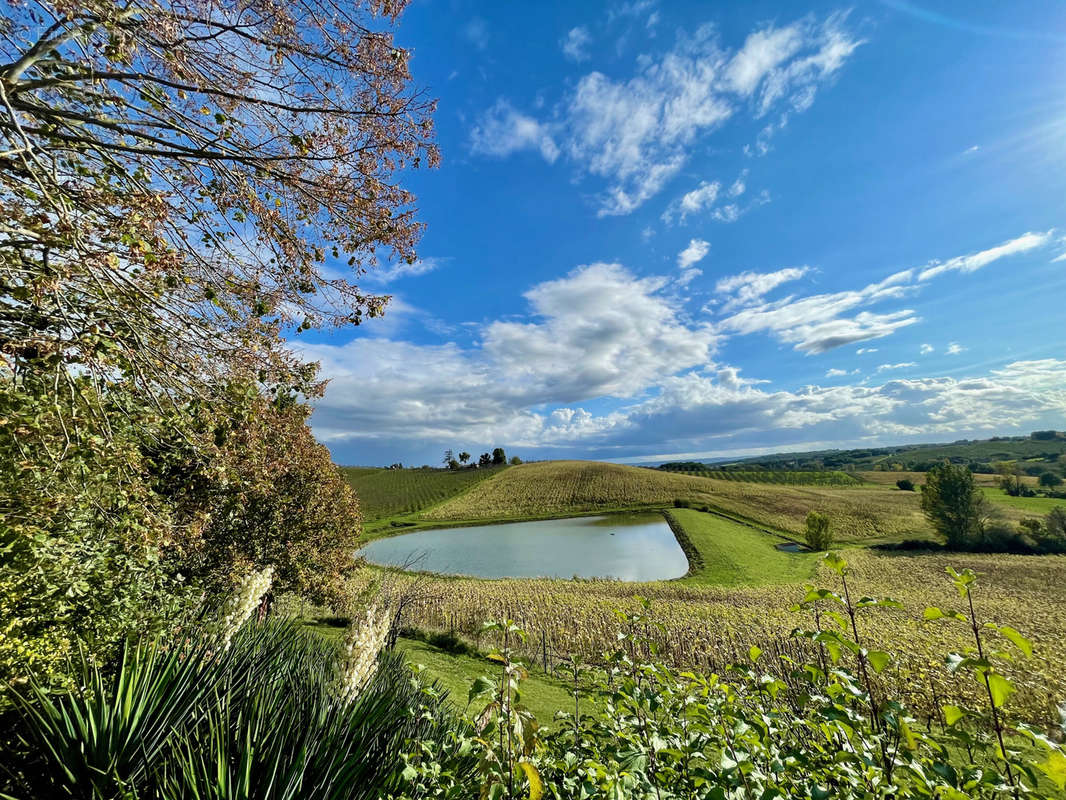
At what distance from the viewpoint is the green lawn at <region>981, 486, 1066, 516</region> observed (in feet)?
189

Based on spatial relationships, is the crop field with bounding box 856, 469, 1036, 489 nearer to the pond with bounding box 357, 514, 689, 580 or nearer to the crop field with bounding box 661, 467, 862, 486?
the crop field with bounding box 661, 467, 862, 486

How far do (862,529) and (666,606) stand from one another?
4645 cm

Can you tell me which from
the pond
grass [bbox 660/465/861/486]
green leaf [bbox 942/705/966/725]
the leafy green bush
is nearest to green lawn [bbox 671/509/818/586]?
the pond

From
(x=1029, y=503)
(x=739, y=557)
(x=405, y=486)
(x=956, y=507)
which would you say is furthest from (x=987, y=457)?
(x=405, y=486)

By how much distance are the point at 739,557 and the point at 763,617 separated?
73.7 ft

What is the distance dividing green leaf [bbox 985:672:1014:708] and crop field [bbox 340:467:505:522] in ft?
209

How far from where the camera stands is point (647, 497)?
71.9m

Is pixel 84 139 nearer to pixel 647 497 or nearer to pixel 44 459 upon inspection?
pixel 44 459

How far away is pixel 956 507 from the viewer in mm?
47688

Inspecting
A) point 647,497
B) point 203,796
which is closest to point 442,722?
point 203,796

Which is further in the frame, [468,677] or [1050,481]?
[1050,481]

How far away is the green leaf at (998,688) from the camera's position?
1839 millimetres

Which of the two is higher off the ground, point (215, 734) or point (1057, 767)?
point (1057, 767)

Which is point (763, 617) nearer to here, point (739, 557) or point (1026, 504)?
point (739, 557)
